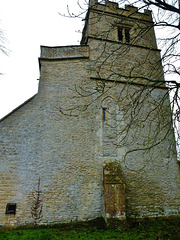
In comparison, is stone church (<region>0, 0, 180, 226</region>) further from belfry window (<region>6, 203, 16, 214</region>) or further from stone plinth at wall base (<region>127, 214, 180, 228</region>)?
stone plinth at wall base (<region>127, 214, 180, 228</region>)

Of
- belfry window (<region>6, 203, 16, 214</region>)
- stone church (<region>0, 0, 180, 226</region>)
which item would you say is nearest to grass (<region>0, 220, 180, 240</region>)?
stone church (<region>0, 0, 180, 226</region>)

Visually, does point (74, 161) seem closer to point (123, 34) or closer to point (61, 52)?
point (61, 52)

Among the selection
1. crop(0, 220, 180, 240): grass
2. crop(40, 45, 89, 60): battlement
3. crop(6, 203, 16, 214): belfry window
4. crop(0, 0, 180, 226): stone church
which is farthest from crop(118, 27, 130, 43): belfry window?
crop(6, 203, 16, 214): belfry window

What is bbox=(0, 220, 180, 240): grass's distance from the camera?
5453 millimetres

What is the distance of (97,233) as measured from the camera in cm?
586

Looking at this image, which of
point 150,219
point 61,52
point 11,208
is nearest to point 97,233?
point 150,219

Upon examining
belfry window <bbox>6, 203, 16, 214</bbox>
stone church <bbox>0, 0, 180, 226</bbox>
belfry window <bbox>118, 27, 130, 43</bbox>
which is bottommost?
belfry window <bbox>6, 203, 16, 214</bbox>

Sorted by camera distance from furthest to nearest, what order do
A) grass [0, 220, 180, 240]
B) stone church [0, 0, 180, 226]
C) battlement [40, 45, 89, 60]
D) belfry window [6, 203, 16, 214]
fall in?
battlement [40, 45, 89, 60] < stone church [0, 0, 180, 226] < belfry window [6, 203, 16, 214] < grass [0, 220, 180, 240]

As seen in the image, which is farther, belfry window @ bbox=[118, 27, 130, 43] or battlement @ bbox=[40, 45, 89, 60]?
belfry window @ bbox=[118, 27, 130, 43]

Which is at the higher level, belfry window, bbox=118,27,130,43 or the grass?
belfry window, bbox=118,27,130,43

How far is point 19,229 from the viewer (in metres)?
6.16

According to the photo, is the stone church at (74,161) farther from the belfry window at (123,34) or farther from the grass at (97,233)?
the belfry window at (123,34)

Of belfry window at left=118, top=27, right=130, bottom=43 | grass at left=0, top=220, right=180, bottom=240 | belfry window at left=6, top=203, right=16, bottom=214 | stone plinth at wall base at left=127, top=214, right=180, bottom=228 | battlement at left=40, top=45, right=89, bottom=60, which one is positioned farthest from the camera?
belfry window at left=118, top=27, right=130, bottom=43

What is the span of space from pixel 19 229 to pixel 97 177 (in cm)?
321
